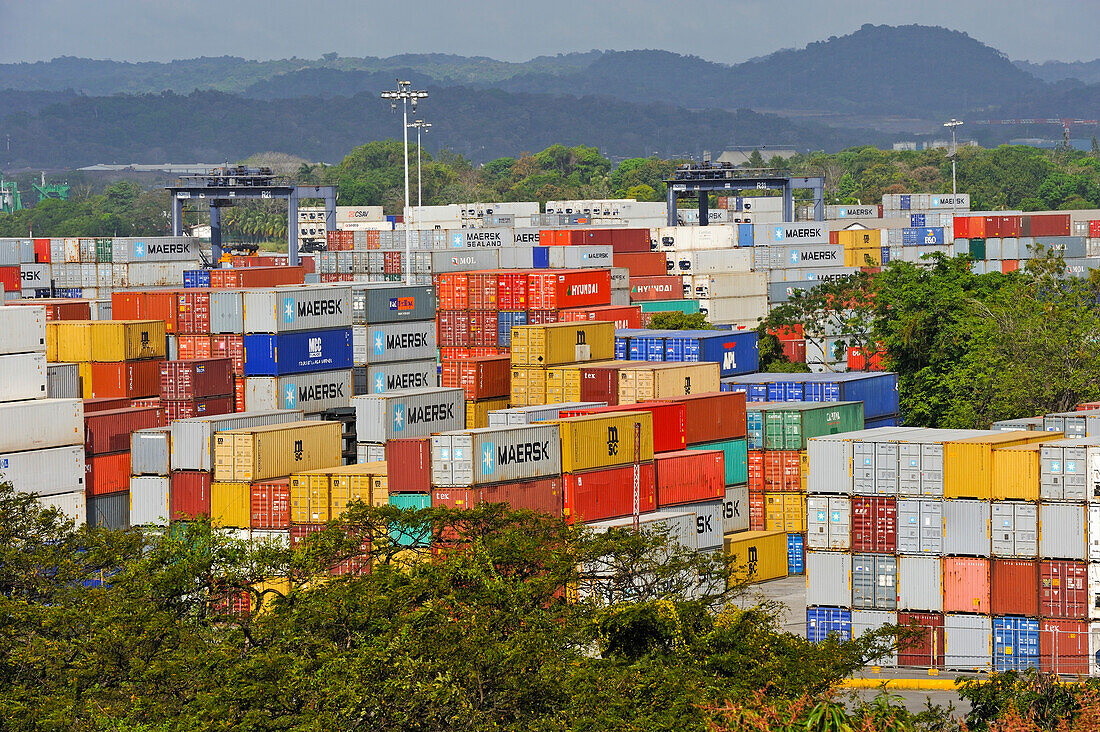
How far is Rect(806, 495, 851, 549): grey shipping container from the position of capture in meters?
44.1

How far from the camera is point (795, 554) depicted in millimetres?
55656

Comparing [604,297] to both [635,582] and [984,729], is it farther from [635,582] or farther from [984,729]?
[984,729]

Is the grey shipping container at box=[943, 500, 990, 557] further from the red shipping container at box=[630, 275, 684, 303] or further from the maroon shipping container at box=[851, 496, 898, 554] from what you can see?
the red shipping container at box=[630, 275, 684, 303]

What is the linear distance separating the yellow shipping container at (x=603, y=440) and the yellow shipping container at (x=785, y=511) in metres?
8.05

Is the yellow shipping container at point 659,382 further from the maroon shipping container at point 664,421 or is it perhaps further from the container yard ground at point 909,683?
the container yard ground at point 909,683

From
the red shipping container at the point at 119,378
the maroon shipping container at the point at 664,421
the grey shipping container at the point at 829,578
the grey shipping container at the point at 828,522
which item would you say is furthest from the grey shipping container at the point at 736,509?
the red shipping container at the point at 119,378

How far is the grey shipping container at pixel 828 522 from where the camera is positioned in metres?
44.1

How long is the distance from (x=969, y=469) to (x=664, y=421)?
11.5 meters

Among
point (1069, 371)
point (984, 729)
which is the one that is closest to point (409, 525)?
point (984, 729)

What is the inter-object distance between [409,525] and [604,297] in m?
32.4

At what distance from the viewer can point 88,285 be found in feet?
309

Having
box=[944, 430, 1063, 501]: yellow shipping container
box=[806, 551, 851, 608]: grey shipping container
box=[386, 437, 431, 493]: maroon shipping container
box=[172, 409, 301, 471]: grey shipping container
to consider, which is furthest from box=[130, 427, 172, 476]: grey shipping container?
box=[944, 430, 1063, 501]: yellow shipping container

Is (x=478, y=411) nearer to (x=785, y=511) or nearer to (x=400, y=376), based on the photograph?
(x=400, y=376)

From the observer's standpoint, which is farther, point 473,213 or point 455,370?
point 473,213
